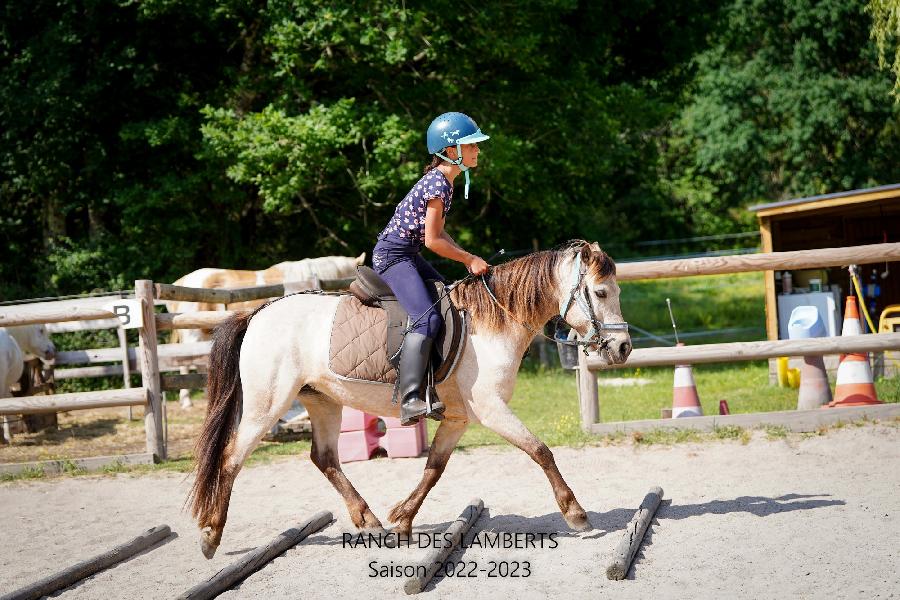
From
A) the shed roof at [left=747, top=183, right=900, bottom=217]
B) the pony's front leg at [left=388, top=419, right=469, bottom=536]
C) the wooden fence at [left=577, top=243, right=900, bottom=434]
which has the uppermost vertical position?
the shed roof at [left=747, top=183, right=900, bottom=217]

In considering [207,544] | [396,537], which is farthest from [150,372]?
[396,537]

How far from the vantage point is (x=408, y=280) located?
5.67m

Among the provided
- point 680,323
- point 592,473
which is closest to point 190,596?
point 592,473

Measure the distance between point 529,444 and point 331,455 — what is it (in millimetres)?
1420

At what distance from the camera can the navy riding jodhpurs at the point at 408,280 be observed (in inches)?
221

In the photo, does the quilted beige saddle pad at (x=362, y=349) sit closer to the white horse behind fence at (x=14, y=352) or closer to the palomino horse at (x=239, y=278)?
the white horse behind fence at (x=14, y=352)

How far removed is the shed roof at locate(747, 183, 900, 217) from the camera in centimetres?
1200

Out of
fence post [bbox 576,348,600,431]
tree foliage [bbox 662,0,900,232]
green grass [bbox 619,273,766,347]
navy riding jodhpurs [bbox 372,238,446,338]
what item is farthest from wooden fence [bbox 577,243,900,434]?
tree foliage [bbox 662,0,900,232]

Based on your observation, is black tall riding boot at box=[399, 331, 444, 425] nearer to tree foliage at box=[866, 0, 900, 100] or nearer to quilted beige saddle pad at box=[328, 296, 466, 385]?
quilted beige saddle pad at box=[328, 296, 466, 385]

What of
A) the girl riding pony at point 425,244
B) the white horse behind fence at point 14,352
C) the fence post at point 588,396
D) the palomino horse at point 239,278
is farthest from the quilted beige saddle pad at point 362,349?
the palomino horse at point 239,278

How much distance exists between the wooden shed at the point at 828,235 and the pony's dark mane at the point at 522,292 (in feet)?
25.7

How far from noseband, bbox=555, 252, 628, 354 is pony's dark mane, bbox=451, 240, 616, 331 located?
88mm

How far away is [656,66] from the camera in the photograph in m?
20.6

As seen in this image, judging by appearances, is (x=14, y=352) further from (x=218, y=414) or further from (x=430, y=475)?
(x=430, y=475)
